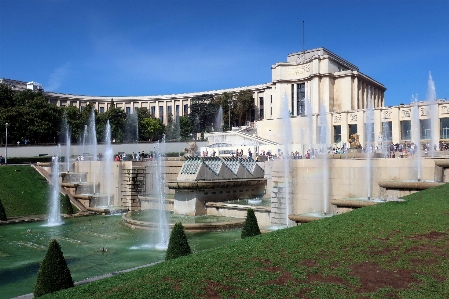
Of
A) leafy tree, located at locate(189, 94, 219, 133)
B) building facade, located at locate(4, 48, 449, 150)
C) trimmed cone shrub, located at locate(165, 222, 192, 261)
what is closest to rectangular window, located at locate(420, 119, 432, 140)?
building facade, located at locate(4, 48, 449, 150)

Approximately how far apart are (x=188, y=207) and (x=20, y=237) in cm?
785

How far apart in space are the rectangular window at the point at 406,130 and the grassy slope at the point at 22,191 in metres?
38.5

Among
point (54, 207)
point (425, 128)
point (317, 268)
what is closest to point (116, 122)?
point (54, 207)

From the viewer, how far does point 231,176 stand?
24.7m

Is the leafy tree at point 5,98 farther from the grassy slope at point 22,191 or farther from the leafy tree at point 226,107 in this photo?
the leafy tree at point 226,107

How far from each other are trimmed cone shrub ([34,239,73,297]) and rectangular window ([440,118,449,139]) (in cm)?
4659

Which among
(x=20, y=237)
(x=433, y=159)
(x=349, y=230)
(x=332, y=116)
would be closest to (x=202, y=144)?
(x=332, y=116)

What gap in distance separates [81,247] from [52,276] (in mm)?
8733

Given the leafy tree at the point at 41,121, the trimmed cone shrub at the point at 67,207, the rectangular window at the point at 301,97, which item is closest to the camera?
the trimmed cone shrub at the point at 67,207

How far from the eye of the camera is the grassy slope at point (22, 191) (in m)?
25.5

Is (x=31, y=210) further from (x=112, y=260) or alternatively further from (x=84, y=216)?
(x=112, y=260)

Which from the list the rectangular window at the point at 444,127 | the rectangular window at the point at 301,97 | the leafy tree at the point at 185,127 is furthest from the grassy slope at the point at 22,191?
the leafy tree at the point at 185,127

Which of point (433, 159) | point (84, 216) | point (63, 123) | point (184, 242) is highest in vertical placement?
point (63, 123)

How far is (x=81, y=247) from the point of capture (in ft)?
52.3
